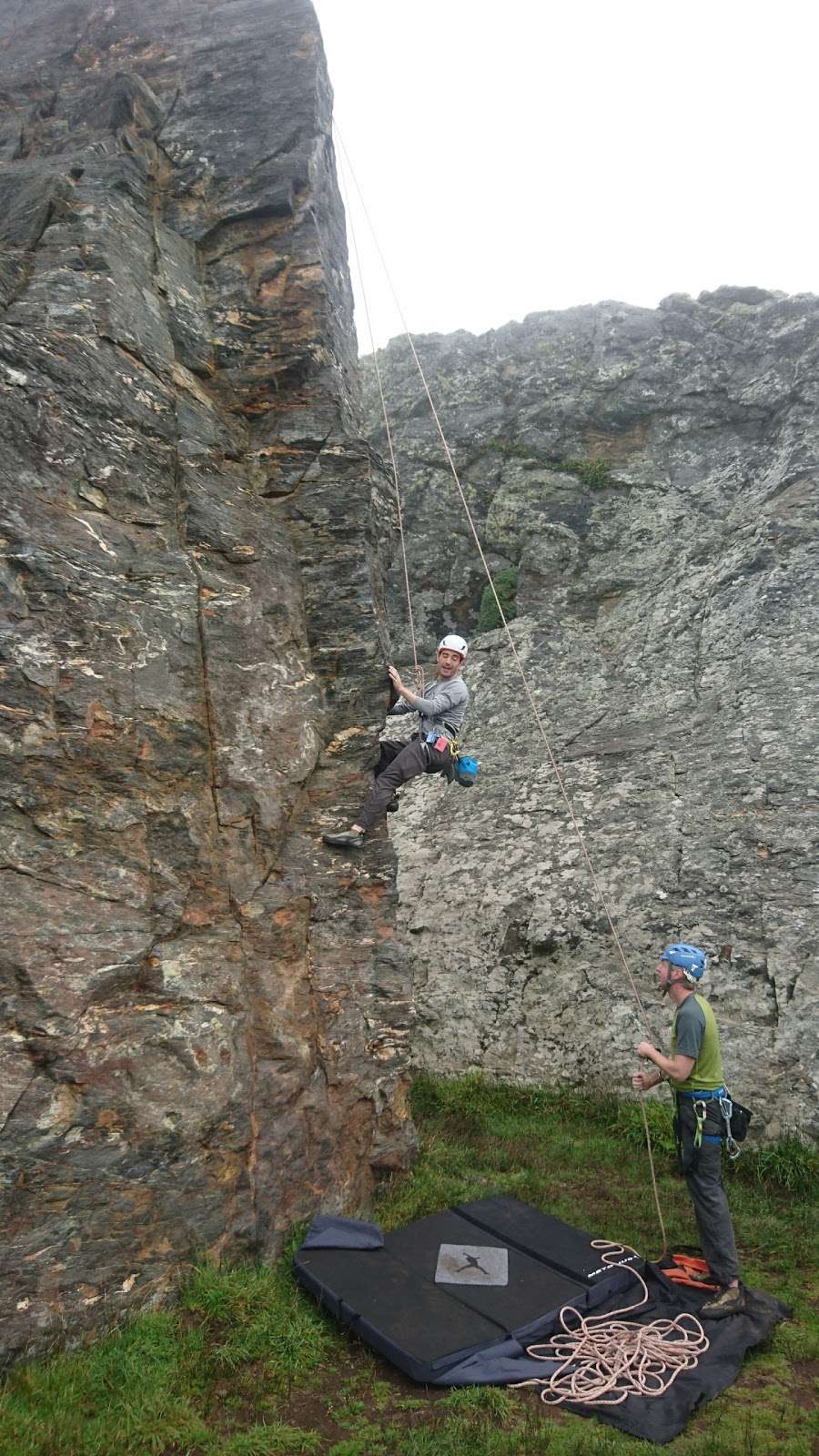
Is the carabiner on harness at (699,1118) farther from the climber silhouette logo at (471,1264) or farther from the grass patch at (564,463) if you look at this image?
the grass patch at (564,463)

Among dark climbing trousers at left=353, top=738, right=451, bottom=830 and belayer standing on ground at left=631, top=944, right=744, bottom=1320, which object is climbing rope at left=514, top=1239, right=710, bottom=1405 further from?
dark climbing trousers at left=353, top=738, right=451, bottom=830

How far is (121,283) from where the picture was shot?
770cm

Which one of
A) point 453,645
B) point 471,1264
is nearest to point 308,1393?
point 471,1264

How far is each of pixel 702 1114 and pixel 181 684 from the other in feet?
16.1

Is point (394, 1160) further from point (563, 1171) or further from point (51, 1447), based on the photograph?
point (51, 1447)

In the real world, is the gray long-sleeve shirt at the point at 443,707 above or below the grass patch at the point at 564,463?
below

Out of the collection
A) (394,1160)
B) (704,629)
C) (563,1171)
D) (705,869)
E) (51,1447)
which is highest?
(704,629)

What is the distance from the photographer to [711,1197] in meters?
6.36

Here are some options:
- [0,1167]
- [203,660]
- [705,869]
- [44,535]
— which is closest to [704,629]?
[705,869]

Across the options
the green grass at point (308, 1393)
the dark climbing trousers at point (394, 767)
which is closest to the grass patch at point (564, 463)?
the dark climbing trousers at point (394, 767)

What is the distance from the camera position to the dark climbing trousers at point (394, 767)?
801 centimetres

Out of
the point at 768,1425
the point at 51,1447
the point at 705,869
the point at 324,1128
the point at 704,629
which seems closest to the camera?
the point at 51,1447

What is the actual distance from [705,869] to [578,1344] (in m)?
5.48

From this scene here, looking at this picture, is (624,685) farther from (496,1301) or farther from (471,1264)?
(496,1301)
